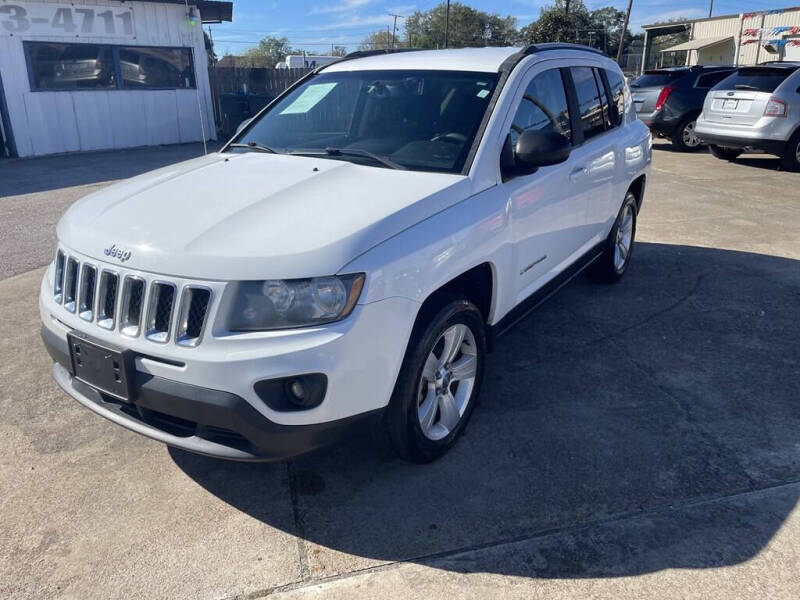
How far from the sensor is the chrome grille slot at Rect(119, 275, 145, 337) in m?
2.59

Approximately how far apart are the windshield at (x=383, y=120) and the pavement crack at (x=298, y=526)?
1615mm

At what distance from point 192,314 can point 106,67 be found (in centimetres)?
1527

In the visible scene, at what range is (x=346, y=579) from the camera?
99.7 inches

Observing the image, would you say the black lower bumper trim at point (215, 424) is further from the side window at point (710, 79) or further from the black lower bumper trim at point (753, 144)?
the side window at point (710, 79)

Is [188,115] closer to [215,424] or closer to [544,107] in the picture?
[544,107]

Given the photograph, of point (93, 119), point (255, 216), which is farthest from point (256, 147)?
point (93, 119)

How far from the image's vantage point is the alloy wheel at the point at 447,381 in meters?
3.10

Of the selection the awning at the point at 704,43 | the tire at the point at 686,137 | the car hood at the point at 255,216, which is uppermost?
the awning at the point at 704,43

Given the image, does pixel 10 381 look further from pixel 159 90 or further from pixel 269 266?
pixel 159 90

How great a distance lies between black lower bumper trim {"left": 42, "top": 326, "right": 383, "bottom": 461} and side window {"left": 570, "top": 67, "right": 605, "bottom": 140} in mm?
3004

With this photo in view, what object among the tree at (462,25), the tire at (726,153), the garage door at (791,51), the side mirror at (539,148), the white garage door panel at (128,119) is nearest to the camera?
the side mirror at (539,148)

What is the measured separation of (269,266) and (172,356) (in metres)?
0.50

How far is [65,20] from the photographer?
47.5ft

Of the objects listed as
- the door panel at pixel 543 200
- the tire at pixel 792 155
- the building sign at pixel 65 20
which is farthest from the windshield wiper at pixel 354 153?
the building sign at pixel 65 20
